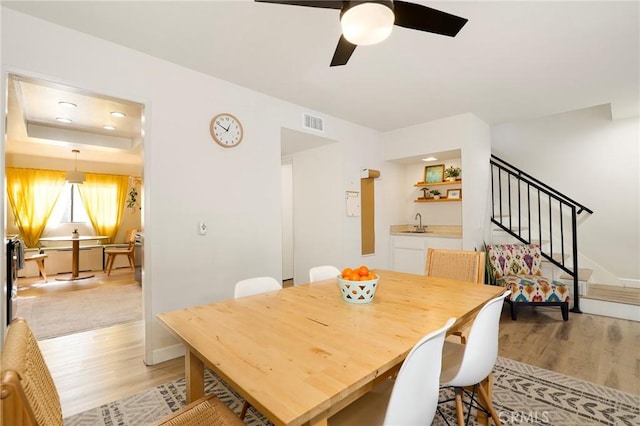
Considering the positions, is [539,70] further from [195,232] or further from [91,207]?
[91,207]

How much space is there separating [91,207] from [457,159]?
7998 millimetres

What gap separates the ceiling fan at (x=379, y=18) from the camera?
1.38 meters

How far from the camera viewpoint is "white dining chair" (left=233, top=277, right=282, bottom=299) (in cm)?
184

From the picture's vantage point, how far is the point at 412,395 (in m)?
0.95

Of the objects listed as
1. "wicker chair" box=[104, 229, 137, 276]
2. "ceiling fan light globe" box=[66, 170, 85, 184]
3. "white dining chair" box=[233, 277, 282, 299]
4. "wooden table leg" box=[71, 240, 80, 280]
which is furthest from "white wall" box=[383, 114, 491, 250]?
"wooden table leg" box=[71, 240, 80, 280]

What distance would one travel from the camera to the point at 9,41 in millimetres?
1925

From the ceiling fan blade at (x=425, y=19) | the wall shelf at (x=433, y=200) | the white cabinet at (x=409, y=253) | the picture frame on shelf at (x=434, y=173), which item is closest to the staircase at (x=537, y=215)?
the wall shelf at (x=433, y=200)

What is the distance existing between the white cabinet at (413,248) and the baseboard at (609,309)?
5.10ft

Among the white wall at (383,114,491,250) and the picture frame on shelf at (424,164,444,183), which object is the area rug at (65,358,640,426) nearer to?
the white wall at (383,114,491,250)

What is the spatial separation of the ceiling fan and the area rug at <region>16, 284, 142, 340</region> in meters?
3.86

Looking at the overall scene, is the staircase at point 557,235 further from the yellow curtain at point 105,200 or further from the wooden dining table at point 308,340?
the yellow curtain at point 105,200

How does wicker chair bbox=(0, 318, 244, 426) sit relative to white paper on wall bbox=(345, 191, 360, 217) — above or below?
below

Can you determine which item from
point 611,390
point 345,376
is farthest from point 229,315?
point 611,390

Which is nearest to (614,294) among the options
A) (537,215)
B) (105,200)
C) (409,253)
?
(537,215)
